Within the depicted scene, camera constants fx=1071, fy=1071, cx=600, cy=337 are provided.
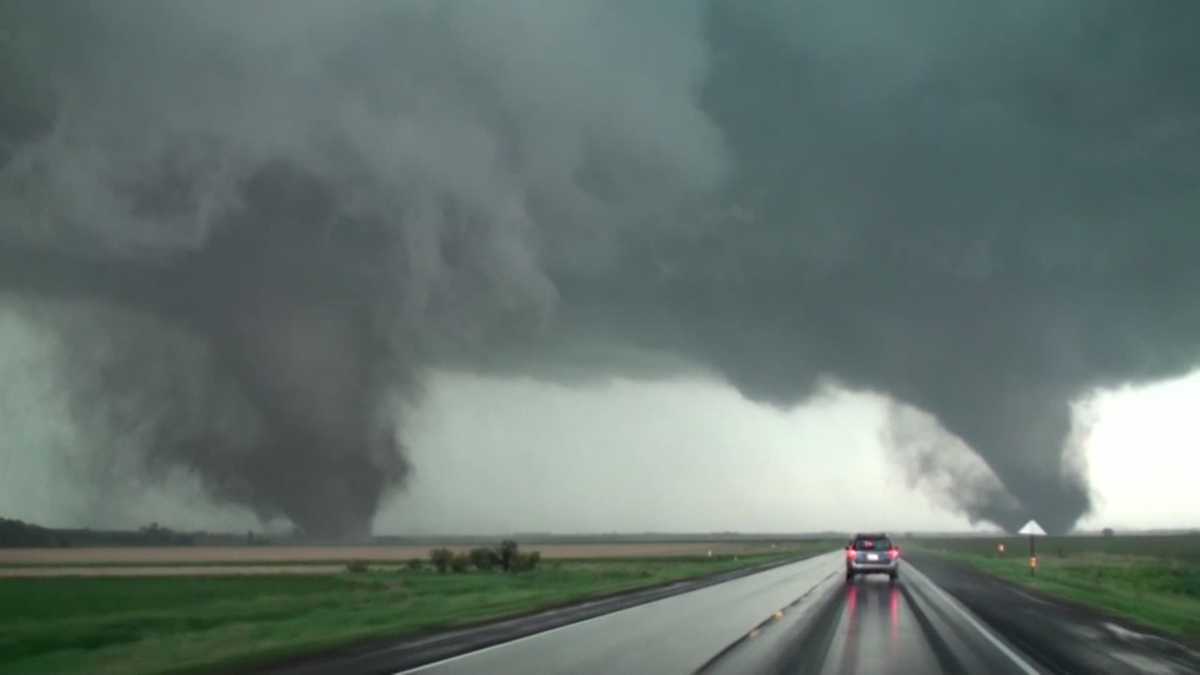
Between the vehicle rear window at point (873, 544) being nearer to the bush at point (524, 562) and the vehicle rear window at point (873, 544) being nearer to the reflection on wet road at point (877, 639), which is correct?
the reflection on wet road at point (877, 639)

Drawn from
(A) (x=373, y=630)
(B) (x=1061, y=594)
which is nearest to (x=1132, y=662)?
(A) (x=373, y=630)

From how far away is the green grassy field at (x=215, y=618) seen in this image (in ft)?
64.0

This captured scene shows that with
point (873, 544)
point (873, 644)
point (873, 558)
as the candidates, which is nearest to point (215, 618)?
point (873, 644)

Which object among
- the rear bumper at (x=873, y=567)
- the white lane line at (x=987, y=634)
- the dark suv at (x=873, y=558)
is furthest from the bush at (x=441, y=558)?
the white lane line at (x=987, y=634)

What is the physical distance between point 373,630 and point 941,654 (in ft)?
38.7

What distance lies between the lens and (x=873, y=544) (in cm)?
4616

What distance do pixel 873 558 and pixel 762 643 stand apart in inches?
1087

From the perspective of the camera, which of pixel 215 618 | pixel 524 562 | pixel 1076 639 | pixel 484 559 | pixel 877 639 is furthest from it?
pixel 484 559

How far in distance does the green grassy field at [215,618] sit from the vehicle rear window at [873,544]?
8.56m

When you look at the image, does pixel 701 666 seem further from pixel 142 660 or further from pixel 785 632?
pixel 142 660

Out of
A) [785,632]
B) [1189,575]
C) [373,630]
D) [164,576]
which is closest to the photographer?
[785,632]

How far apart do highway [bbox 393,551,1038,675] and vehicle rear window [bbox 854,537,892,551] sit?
46.2ft

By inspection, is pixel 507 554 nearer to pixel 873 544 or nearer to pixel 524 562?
pixel 524 562

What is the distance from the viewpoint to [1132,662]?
1702cm
